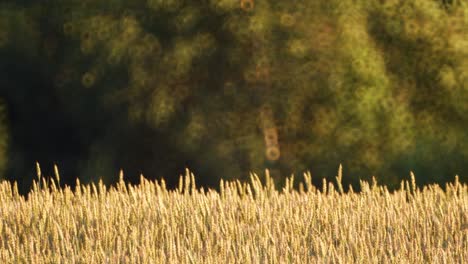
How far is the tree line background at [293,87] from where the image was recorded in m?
12.3

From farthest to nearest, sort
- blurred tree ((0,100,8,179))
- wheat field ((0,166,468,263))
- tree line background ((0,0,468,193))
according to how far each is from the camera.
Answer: blurred tree ((0,100,8,179)) < tree line background ((0,0,468,193)) < wheat field ((0,166,468,263))

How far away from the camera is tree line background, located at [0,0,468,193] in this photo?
1231 cm

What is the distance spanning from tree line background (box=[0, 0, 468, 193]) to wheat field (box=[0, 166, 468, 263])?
2847mm

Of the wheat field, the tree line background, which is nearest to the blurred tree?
the tree line background

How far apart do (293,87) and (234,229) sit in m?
5.04

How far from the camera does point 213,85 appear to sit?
1270 centimetres

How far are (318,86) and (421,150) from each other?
1573mm

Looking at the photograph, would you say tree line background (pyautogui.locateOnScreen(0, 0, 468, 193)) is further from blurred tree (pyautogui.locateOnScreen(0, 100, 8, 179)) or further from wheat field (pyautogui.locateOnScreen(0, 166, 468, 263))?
wheat field (pyautogui.locateOnScreen(0, 166, 468, 263))

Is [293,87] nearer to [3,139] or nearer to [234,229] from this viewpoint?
[3,139]

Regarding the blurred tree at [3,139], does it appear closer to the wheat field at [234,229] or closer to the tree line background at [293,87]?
the tree line background at [293,87]

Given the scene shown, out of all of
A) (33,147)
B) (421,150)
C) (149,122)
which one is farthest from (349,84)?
(33,147)

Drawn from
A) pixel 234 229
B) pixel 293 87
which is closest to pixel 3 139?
pixel 293 87

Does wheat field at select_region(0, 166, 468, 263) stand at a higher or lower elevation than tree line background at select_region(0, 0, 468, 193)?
lower

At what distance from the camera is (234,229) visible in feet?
24.9
